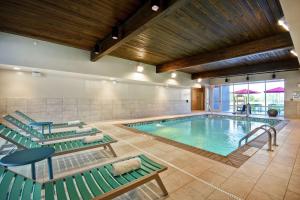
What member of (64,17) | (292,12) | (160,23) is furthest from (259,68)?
(64,17)

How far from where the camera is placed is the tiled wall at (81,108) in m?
4.93

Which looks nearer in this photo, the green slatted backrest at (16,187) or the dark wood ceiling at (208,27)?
the green slatted backrest at (16,187)

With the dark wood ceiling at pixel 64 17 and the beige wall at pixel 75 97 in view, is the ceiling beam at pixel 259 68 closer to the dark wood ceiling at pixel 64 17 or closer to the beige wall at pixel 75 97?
the beige wall at pixel 75 97

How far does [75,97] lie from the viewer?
6016mm

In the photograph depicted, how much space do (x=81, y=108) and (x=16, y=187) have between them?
5.29 meters

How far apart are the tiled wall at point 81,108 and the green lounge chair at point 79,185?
472 centimetres

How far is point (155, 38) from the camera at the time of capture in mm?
4172

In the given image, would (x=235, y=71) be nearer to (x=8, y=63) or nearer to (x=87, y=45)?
(x=87, y=45)

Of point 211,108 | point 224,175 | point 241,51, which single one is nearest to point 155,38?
point 241,51

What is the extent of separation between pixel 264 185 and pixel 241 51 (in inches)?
152

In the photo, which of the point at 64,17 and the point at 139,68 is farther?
the point at 139,68

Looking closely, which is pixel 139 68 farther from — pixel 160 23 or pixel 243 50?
pixel 243 50

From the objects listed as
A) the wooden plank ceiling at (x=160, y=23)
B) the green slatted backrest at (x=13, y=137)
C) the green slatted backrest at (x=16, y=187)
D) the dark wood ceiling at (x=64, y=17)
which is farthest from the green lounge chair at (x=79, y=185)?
the dark wood ceiling at (x=64, y=17)

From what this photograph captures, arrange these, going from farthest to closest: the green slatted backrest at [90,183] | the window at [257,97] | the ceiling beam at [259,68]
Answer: the window at [257,97]
the ceiling beam at [259,68]
the green slatted backrest at [90,183]
